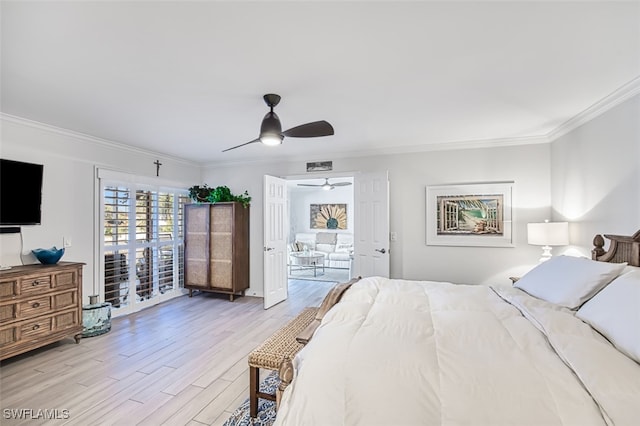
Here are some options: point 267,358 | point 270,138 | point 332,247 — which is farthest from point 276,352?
point 332,247

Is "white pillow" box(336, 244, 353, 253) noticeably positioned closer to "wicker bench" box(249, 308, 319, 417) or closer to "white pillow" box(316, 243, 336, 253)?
"white pillow" box(316, 243, 336, 253)

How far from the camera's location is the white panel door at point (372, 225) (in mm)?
4332

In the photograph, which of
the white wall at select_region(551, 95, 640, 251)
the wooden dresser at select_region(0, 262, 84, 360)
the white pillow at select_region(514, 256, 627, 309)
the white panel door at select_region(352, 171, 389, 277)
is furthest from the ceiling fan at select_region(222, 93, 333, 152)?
the wooden dresser at select_region(0, 262, 84, 360)

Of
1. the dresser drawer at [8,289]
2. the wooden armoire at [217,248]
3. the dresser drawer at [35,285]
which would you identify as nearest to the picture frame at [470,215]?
the wooden armoire at [217,248]

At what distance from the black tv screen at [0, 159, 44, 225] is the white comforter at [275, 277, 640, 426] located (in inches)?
138

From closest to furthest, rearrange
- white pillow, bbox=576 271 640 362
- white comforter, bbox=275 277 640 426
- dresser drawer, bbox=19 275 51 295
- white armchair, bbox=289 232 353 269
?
white comforter, bbox=275 277 640 426 < white pillow, bbox=576 271 640 362 < dresser drawer, bbox=19 275 51 295 < white armchair, bbox=289 232 353 269

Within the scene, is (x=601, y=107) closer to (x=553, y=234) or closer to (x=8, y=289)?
(x=553, y=234)

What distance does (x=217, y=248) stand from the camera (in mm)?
5102

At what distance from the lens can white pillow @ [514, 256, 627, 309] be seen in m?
1.90

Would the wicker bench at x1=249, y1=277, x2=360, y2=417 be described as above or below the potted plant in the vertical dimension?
below

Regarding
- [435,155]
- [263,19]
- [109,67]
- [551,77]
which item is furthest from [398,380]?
[435,155]

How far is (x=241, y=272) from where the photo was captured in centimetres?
515

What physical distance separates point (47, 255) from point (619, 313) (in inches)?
188

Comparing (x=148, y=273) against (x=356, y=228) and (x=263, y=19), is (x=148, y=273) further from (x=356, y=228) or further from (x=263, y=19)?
(x=263, y=19)
